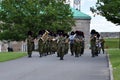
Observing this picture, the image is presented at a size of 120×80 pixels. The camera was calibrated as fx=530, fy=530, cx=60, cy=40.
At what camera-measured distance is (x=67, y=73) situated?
2180 centimetres

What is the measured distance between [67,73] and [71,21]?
193 ft

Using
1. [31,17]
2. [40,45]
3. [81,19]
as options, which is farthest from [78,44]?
[81,19]

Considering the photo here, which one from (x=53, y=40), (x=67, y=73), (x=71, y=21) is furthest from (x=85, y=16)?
(x=67, y=73)

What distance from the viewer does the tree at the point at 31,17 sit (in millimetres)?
77500

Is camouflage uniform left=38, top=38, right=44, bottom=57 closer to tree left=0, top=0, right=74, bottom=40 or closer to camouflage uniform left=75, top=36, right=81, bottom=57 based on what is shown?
camouflage uniform left=75, top=36, right=81, bottom=57

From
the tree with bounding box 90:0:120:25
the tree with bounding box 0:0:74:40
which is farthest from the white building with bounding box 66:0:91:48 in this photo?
the tree with bounding box 90:0:120:25

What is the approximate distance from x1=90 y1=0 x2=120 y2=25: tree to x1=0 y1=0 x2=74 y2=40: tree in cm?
3401

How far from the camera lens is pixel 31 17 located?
77.4m

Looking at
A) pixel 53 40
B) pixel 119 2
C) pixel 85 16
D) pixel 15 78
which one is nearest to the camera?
pixel 15 78

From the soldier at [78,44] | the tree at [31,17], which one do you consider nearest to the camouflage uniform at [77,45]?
the soldier at [78,44]

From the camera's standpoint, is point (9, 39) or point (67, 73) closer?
point (67, 73)

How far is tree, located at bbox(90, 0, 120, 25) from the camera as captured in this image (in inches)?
1529

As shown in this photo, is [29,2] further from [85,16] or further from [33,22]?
[85,16]

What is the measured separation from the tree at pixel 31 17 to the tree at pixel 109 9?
3401cm
